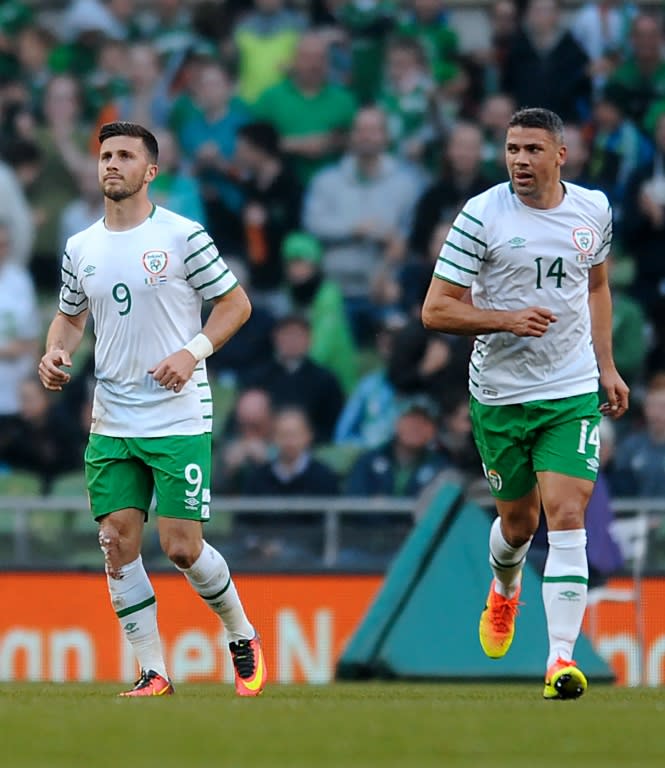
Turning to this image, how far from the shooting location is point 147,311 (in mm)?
8930

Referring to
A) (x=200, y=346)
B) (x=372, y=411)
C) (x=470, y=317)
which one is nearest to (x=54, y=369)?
(x=200, y=346)

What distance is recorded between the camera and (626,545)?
13.5 metres

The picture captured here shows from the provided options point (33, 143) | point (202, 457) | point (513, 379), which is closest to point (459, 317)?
point (513, 379)

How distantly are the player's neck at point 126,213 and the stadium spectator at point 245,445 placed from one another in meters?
5.82

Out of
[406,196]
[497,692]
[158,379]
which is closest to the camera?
[158,379]

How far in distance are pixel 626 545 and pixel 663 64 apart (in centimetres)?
497

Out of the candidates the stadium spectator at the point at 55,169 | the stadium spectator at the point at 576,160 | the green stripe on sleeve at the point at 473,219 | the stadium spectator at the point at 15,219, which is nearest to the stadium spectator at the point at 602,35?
the stadium spectator at the point at 576,160

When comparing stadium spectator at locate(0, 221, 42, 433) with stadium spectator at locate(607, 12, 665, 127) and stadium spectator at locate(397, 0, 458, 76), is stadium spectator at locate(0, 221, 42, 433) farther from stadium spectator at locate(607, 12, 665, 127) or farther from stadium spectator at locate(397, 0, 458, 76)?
stadium spectator at locate(607, 12, 665, 127)

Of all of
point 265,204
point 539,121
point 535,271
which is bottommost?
point 535,271

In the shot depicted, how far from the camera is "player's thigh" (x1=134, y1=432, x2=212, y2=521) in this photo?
29.0 ft

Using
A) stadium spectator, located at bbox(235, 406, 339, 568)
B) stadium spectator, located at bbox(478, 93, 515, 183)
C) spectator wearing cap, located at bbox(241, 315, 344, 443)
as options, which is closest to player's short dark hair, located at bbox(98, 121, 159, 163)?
stadium spectator, located at bbox(235, 406, 339, 568)

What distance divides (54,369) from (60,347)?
0.46 m

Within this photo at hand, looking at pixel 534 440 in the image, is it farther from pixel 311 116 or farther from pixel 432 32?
pixel 432 32

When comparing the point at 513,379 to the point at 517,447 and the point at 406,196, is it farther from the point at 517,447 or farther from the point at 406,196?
the point at 406,196
